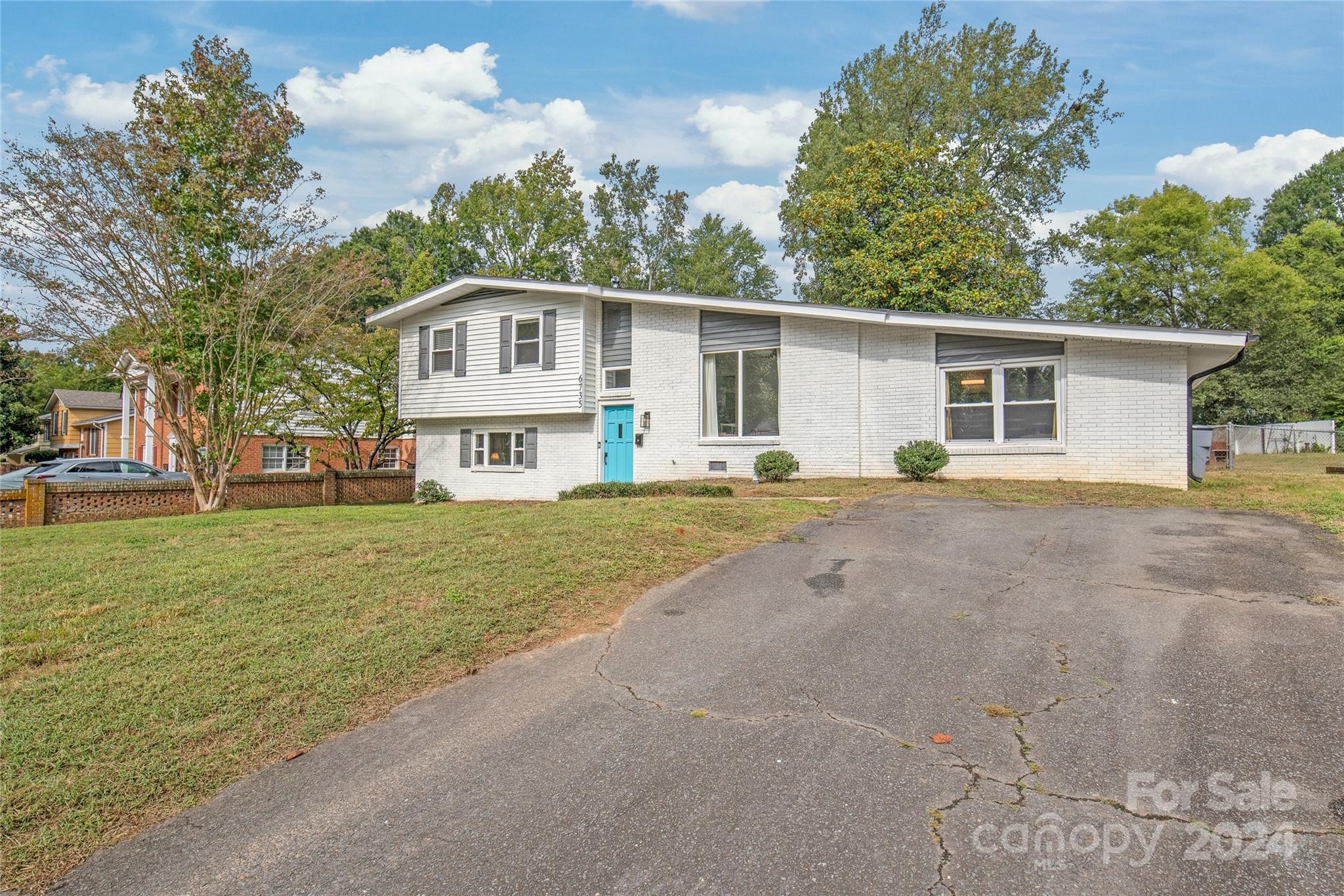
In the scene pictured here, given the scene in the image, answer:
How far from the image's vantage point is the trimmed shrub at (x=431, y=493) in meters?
20.4

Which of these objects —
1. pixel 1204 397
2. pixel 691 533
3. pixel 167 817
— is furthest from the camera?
pixel 1204 397

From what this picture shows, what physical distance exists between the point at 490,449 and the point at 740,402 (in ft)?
24.3

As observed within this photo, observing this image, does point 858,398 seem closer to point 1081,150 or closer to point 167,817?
point 167,817

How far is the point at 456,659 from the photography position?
5.02m

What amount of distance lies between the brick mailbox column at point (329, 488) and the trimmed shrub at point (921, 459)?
48.7 ft

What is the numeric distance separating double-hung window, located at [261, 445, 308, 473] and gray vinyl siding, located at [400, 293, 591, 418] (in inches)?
361

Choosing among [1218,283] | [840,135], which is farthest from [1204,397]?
[840,135]

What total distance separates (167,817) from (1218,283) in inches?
1642

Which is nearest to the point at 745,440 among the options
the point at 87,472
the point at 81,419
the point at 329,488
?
the point at 329,488

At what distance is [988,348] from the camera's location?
14453mm

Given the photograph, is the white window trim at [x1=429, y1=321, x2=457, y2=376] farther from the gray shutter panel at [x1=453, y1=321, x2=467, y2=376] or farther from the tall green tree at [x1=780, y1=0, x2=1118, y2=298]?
the tall green tree at [x1=780, y1=0, x2=1118, y2=298]

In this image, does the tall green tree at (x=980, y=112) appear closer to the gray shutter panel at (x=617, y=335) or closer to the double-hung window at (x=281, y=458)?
the gray shutter panel at (x=617, y=335)

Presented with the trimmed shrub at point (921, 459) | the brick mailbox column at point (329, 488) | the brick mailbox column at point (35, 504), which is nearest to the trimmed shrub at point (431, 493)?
the brick mailbox column at point (329, 488)

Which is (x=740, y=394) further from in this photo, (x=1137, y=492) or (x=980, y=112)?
(x=980, y=112)
